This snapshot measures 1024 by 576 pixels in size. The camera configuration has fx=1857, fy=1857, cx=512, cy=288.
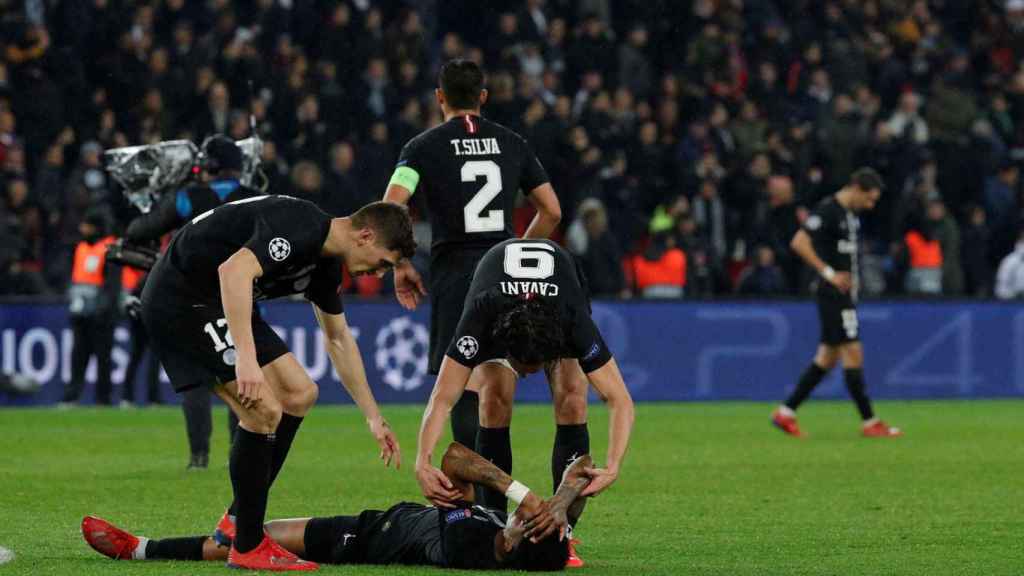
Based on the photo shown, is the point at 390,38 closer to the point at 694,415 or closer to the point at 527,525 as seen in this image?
the point at 694,415

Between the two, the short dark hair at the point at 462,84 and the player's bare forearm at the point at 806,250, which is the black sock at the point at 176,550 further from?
the player's bare forearm at the point at 806,250

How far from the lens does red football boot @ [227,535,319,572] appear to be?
7516mm

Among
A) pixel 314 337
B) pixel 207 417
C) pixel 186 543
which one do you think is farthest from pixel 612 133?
pixel 186 543

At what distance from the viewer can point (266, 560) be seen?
24.7 feet

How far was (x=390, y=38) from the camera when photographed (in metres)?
23.3

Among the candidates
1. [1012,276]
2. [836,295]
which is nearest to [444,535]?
[836,295]

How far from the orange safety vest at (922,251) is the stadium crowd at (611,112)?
0.09ft

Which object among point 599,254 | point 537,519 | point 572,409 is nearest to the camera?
point 537,519

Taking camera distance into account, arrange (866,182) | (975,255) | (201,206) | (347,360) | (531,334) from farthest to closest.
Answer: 1. (975,255)
2. (866,182)
3. (201,206)
4. (347,360)
5. (531,334)

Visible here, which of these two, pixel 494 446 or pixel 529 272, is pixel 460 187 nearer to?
pixel 494 446

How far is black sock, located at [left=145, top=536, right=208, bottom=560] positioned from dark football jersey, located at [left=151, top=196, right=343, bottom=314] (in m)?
1.04

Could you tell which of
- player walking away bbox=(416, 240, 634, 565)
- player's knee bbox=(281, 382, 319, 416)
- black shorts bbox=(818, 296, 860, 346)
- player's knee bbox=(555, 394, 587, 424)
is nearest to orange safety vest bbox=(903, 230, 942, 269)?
black shorts bbox=(818, 296, 860, 346)

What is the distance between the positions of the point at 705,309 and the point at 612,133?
286cm

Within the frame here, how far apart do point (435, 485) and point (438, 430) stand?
0.22 metres
